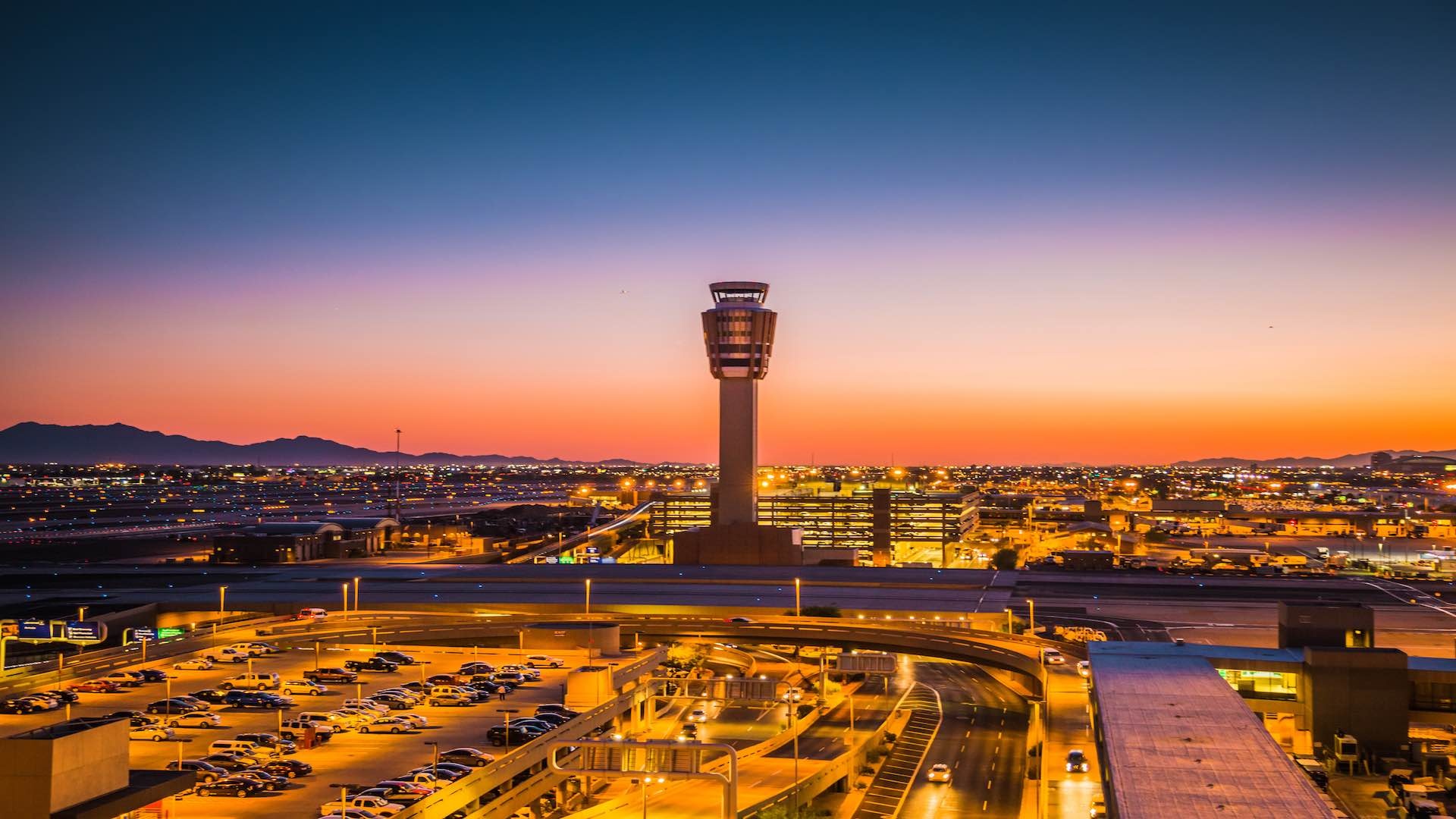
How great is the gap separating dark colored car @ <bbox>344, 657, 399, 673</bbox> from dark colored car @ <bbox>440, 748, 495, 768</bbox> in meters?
18.5

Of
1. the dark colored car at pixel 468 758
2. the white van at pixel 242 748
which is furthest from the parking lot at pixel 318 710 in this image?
the dark colored car at pixel 468 758

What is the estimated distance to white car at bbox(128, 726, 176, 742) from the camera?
129 ft

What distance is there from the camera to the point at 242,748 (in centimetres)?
3616

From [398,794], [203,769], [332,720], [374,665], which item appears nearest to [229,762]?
[203,769]

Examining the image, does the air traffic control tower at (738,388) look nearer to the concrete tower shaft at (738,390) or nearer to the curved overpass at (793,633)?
the concrete tower shaft at (738,390)

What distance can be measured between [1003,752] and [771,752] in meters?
10.4

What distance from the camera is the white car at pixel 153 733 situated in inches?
1544

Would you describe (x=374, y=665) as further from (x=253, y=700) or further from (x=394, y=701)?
(x=394, y=701)

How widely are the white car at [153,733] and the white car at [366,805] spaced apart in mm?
11212

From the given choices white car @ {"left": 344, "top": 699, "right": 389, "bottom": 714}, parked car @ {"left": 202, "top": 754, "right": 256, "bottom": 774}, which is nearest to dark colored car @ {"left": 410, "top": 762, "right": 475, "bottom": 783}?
parked car @ {"left": 202, "top": 754, "right": 256, "bottom": 774}

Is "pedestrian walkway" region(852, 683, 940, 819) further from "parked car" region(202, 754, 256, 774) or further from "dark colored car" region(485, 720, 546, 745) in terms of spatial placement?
"parked car" region(202, 754, 256, 774)

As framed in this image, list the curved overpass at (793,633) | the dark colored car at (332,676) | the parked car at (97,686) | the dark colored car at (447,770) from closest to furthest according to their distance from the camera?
1. the dark colored car at (447,770)
2. the parked car at (97,686)
3. the dark colored car at (332,676)
4. the curved overpass at (793,633)

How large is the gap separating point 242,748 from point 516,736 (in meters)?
8.37

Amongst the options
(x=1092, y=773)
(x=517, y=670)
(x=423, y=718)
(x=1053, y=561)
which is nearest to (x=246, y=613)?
(x=517, y=670)
